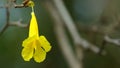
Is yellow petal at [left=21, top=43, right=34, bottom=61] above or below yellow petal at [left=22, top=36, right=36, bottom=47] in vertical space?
below

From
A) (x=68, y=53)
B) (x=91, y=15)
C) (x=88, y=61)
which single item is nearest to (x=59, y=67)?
(x=88, y=61)

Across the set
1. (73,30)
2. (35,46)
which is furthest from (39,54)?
(73,30)

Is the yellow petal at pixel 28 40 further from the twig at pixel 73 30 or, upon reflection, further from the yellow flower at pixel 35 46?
the twig at pixel 73 30

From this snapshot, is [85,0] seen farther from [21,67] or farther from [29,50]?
[29,50]

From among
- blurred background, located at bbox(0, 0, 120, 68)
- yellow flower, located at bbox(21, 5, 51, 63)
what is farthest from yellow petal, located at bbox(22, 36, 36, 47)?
blurred background, located at bbox(0, 0, 120, 68)

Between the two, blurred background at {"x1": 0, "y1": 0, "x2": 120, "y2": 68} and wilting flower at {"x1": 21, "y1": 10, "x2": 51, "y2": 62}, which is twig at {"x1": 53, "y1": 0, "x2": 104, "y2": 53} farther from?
wilting flower at {"x1": 21, "y1": 10, "x2": 51, "y2": 62}

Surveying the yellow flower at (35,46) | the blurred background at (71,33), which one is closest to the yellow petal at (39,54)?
the yellow flower at (35,46)

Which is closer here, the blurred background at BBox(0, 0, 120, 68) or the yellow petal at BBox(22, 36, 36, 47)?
the yellow petal at BBox(22, 36, 36, 47)
